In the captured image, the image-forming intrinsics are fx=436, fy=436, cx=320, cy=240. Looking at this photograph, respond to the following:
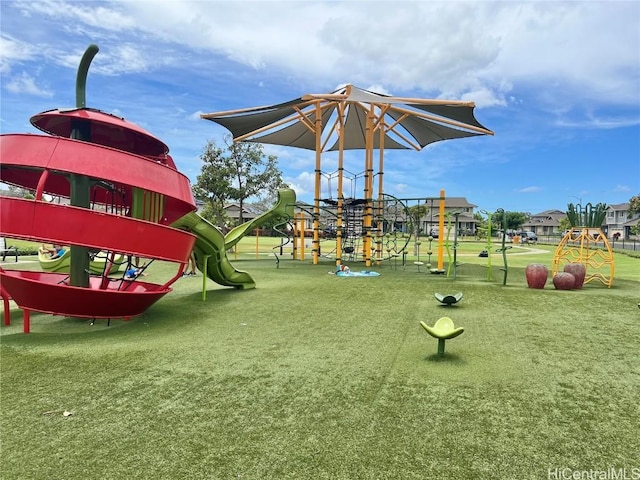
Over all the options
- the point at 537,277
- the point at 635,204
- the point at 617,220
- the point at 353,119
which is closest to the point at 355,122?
the point at 353,119

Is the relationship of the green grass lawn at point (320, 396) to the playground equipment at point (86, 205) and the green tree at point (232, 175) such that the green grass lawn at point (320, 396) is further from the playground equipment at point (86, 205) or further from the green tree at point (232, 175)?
the green tree at point (232, 175)

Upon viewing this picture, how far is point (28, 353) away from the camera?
5980mm

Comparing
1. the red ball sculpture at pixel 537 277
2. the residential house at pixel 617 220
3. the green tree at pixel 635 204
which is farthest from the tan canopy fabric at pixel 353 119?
the residential house at pixel 617 220

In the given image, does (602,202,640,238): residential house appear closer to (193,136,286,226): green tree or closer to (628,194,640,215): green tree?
(628,194,640,215): green tree

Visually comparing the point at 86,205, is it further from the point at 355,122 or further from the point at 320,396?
the point at 355,122

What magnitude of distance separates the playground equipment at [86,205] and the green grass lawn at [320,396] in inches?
23.7

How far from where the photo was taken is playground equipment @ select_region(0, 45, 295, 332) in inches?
249

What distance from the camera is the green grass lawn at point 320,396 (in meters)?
3.23

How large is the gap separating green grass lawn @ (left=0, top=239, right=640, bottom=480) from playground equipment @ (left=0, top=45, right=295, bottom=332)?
0.60 metres

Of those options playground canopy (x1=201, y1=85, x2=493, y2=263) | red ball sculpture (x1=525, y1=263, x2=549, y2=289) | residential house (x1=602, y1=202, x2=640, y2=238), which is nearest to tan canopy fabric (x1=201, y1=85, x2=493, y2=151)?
playground canopy (x1=201, y1=85, x2=493, y2=263)

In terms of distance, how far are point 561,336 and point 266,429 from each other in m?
4.94

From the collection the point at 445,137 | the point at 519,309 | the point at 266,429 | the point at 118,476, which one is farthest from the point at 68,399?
the point at 445,137

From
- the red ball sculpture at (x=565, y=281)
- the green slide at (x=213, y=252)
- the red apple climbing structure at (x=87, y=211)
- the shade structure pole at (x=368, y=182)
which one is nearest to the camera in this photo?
the red apple climbing structure at (x=87, y=211)

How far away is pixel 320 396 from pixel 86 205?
227 inches
